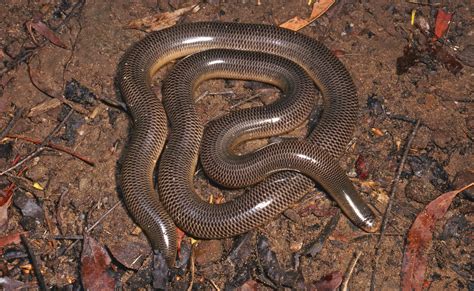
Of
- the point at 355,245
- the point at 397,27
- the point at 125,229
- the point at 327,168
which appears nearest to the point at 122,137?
the point at 125,229

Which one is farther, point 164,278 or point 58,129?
point 58,129

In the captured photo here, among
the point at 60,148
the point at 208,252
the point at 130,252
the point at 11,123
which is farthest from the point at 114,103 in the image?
the point at 208,252

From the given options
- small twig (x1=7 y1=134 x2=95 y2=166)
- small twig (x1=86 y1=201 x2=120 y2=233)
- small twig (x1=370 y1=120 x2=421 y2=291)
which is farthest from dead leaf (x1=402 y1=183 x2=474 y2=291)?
small twig (x1=7 y1=134 x2=95 y2=166)

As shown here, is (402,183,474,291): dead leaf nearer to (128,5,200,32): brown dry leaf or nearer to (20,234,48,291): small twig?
(20,234,48,291): small twig

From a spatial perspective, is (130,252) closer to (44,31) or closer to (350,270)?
(350,270)

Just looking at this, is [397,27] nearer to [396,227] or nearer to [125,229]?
[396,227]

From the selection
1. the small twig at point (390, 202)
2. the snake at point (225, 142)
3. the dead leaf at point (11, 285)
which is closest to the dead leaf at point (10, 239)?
the dead leaf at point (11, 285)
